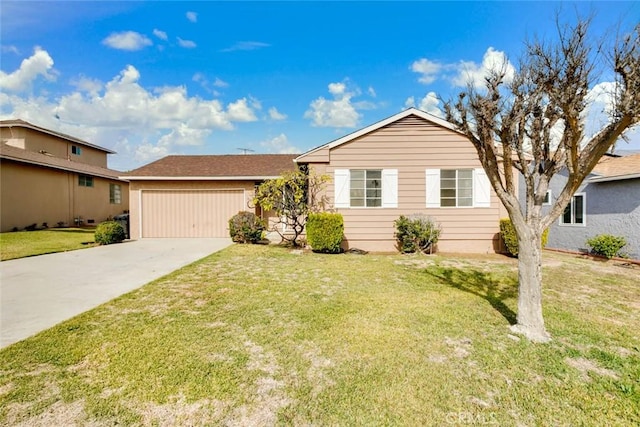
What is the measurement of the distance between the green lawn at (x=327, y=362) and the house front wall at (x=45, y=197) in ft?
43.7

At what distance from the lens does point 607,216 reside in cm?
1048

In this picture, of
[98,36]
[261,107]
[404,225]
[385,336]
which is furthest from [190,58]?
[385,336]

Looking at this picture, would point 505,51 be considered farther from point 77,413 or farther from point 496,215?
point 496,215

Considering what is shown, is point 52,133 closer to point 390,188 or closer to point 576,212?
point 390,188

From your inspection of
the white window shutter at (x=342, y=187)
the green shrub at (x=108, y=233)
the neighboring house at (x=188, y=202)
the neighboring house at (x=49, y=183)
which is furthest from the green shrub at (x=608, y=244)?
the neighboring house at (x=49, y=183)

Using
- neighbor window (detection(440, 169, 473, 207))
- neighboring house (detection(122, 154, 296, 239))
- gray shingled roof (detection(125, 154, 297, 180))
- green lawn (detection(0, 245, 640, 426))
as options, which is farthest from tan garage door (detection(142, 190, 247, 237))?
neighbor window (detection(440, 169, 473, 207))

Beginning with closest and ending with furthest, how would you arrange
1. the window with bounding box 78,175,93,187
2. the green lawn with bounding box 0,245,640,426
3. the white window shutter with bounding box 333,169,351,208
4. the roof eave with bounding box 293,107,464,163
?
the green lawn with bounding box 0,245,640,426 < the roof eave with bounding box 293,107,464,163 < the white window shutter with bounding box 333,169,351,208 < the window with bounding box 78,175,93,187

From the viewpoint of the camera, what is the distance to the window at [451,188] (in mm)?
10266

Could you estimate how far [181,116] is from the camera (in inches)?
1041

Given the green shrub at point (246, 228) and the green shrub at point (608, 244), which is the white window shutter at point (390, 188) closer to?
the green shrub at point (246, 228)

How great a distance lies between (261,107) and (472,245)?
54.9 feet

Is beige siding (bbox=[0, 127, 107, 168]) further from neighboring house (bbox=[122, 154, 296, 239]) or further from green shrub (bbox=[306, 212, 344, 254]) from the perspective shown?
green shrub (bbox=[306, 212, 344, 254])

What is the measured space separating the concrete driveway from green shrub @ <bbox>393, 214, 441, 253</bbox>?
245 inches

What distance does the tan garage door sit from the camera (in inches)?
517
